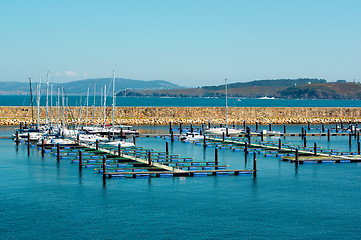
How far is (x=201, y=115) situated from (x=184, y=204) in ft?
330

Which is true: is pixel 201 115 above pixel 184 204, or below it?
above

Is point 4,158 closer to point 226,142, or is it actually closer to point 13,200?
point 13,200

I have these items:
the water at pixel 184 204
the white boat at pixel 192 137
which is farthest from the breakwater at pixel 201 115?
the water at pixel 184 204

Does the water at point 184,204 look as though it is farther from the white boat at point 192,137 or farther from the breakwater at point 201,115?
the breakwater at point 201,115

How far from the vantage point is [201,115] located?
14500 cm

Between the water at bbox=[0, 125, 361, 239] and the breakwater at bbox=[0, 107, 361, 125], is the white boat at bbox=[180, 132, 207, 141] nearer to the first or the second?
the water at bbox=[0, 125, 361, 239]

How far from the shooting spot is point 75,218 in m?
40.4

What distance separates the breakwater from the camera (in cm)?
13544

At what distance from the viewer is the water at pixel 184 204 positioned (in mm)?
37625

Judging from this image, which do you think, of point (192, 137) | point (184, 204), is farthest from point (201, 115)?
point (184, 204)

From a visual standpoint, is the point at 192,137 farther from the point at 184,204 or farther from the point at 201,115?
the point at 201,115

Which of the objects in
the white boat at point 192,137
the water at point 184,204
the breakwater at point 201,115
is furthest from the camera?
the breakwater at point 201,115

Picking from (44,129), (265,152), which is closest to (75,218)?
(265,152)

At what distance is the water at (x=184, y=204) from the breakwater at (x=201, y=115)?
241 ft
